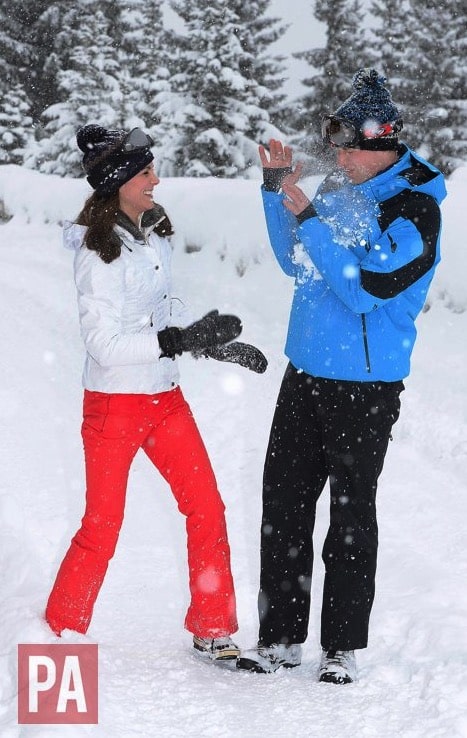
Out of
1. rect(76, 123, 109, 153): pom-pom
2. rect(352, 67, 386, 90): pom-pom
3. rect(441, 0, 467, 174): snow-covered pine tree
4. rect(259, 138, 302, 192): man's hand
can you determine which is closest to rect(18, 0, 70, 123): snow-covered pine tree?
rect(441, 0, 467, 174): snow-covered pine tree

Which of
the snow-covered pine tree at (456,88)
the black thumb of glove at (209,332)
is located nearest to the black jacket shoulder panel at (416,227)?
the black thumb of glove at (209,332)

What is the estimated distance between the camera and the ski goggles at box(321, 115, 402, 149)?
3.06 meters

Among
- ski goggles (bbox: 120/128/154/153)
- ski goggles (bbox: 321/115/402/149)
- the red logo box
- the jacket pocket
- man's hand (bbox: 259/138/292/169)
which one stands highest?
ski goggles (bbox: 321/115/402/149)

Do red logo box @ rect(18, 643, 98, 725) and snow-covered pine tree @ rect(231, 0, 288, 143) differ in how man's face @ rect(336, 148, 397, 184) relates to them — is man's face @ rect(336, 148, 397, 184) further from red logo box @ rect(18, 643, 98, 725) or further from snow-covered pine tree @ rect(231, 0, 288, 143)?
snow-covered pine tree @ rect(231, 0, 288, 143)

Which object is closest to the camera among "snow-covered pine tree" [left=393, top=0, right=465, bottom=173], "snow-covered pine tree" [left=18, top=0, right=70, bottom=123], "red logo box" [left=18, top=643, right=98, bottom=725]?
"red logo box" [left=18, top=643, right=98, bottom=725]

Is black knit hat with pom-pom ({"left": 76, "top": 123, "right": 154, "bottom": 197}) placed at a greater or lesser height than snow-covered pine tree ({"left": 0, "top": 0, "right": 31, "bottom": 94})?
greater

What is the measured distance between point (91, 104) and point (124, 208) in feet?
78.9

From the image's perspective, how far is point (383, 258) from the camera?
2875mm

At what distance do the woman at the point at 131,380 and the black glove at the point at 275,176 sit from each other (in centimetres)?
46

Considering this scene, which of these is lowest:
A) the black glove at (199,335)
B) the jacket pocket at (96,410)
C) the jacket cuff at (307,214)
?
the jacket pocket at (96,410)

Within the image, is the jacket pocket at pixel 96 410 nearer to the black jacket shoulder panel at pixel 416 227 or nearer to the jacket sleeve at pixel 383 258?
the jacket sleeve at pixel 383 258

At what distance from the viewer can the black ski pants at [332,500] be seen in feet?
10.4

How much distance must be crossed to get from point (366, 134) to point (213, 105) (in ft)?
71.2

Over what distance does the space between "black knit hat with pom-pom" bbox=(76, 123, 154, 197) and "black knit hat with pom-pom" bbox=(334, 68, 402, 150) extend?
2.65 ft
